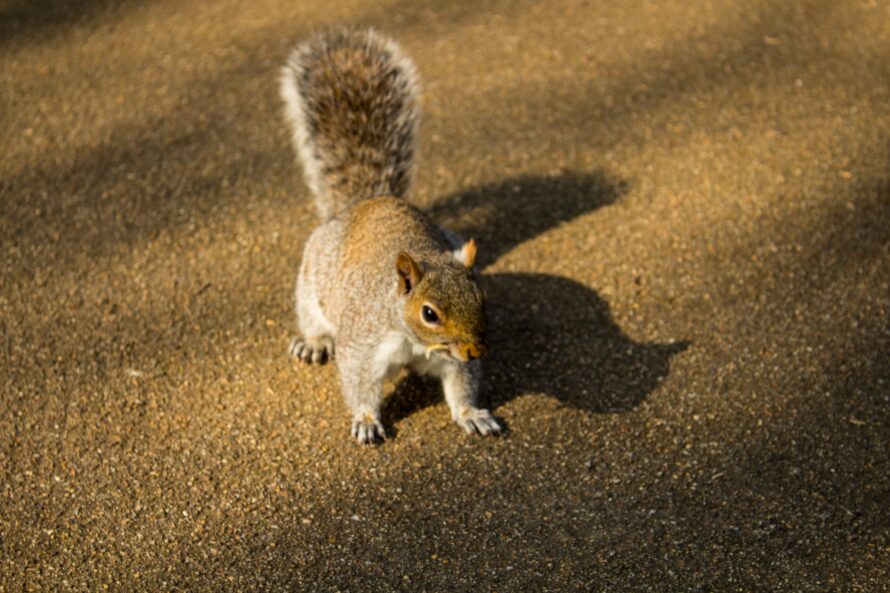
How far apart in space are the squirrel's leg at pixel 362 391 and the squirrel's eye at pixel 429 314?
0.38 m

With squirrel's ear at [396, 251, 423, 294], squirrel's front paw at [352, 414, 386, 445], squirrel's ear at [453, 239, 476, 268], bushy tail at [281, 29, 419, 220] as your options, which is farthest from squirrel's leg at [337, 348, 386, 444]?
bushy tail at [281, 29, 419, 220]

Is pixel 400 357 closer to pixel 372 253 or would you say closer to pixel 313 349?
pixel 372 253

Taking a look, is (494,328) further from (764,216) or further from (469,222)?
(764,216)

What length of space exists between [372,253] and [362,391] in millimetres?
481

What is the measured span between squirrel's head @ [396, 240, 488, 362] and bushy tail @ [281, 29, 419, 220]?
39.6 inches

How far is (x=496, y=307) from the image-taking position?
4223 mm

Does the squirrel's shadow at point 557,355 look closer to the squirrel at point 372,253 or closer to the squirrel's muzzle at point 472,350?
the squirrel at point 372,253

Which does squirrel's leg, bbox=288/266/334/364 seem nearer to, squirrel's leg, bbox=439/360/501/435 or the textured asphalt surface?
the textured asphalt surface

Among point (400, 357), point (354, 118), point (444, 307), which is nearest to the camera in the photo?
point (444, 307)

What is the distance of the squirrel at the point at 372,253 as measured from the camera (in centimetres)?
326

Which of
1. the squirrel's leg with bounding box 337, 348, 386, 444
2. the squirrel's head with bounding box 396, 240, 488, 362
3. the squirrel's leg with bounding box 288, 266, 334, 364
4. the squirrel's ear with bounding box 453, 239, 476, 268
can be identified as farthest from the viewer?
the squirrel's leg with bounding box 288, 266, 334, 364

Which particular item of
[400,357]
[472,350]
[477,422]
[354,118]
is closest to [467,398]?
[477,422]

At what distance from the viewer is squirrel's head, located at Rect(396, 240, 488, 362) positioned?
318 cm

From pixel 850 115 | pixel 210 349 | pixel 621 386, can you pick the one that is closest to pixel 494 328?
pixel 621 386
